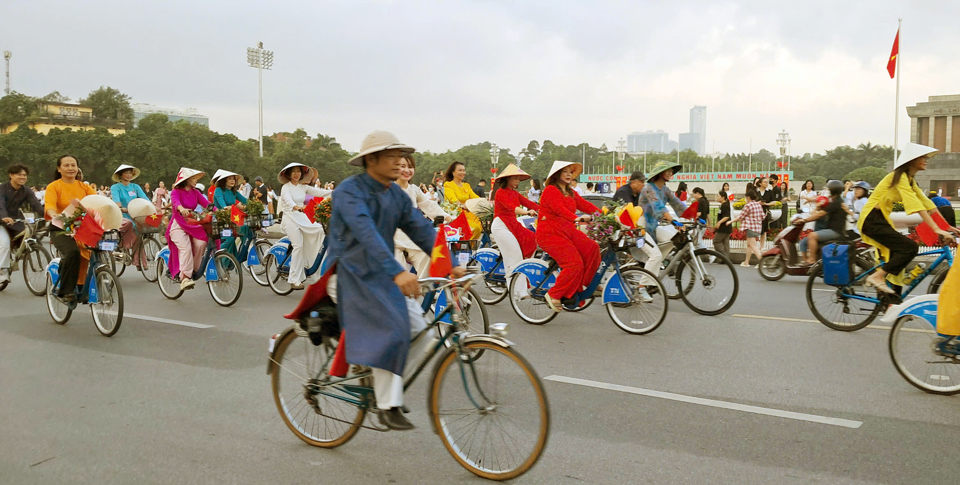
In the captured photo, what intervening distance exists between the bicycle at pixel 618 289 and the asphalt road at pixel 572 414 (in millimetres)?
177

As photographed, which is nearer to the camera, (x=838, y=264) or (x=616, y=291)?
(x=838, y=264)

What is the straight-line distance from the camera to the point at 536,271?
836 centimetres

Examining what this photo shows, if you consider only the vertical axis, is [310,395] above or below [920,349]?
below

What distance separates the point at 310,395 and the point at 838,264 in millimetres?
5284

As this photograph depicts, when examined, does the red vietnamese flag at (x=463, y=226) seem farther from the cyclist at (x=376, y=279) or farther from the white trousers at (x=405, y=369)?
the white trousers at (x=405, y=369)

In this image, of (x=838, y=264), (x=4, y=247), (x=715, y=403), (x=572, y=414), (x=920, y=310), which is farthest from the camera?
(x=4, y=247)

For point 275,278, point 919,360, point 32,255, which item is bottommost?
point 275,278

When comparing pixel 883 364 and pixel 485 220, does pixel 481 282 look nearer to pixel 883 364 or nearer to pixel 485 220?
pixel 485 220

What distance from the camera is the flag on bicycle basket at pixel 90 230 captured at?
7891 mm

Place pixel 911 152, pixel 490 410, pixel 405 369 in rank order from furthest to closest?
pixel 911 152, pixel 405 369, pixel 490 410

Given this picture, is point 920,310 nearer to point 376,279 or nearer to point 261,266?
point 376,279

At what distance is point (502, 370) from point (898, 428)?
2.61m

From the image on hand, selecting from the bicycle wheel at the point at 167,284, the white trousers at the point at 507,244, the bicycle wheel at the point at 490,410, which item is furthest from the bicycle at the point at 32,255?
the bicycle wheel at the point at 490,410

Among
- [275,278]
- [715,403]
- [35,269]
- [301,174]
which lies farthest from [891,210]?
[35,269]
